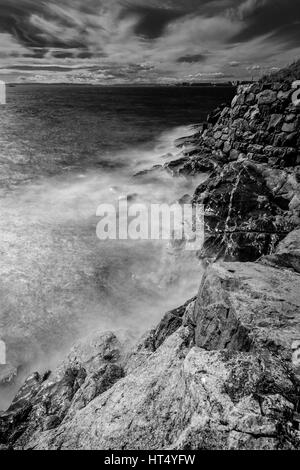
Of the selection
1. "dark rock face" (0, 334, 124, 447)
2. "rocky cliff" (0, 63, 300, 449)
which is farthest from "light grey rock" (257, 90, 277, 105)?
"dark rock face" (0, 334, 124, 447)

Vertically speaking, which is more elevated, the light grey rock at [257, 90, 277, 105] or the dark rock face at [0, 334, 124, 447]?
the light grey rock at [257, 90, 277, 105]

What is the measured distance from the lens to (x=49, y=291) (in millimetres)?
18891

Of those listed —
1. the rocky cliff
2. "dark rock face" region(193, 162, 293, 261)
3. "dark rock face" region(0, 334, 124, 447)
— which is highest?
"dark rock face" region(193, 162, 293, 261)

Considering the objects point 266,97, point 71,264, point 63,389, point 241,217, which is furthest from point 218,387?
point 266,97

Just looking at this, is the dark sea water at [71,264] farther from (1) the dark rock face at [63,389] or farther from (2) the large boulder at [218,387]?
(2) the large boulder at [218,387]

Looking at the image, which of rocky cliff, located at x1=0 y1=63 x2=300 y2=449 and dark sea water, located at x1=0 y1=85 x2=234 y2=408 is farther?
dark sea water, located at x1=0 y1=85 x2=234 y2=408

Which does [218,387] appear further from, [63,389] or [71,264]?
[71,264]

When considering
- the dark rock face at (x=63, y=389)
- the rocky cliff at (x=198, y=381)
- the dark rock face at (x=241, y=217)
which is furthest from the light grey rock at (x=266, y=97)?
the dark rock face at (x=63, y=389)

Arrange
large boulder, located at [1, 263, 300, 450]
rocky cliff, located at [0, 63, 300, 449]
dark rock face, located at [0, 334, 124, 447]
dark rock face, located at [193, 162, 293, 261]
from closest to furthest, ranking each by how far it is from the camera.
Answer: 1. large boulder, located at [1, 263, 300, 450]
2. rocky cliff, located at [0, 63, 300, 449]
3. dark rock face, located at [0, 334, 124, 447]
4. dark rock face, located at [193, 162, 293, 261]

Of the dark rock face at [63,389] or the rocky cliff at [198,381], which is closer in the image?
the rocky cliff at [198,381]

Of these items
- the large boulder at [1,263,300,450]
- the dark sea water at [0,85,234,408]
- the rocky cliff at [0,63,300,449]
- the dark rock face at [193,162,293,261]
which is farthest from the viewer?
the dark rock face at [193,162,293,261]

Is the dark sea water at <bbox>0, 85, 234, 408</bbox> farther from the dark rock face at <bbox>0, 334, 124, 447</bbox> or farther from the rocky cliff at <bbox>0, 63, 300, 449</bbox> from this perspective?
the rocky cliff at <bbox>0, 63, 300, 449</bbox>

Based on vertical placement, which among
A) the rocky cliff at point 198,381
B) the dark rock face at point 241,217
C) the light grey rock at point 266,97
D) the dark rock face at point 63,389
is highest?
the light grey rock at point 266,97

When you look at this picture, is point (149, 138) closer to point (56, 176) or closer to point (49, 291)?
point (56, 176)
